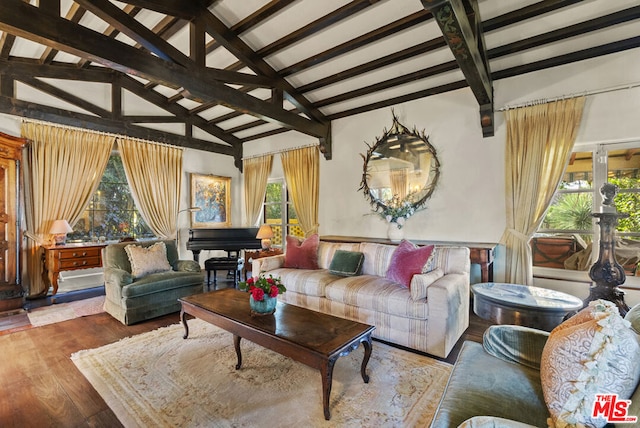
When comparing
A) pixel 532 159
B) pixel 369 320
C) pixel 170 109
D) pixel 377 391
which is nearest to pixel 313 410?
pixel 377 391

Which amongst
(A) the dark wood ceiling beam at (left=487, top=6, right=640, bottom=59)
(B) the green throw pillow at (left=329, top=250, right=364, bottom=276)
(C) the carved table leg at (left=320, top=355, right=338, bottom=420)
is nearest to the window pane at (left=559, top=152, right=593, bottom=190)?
(A) the dark wood ceiling beam at (left=487, top=6, right=640, bottom=59)

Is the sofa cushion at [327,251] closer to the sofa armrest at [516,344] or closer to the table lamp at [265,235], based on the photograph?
the table lamp at [265,235]

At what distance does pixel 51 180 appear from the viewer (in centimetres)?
439

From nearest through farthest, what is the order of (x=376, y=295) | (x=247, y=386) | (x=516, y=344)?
(x=516, y=344)
(x=247, y=386)
(x=376, y=295)

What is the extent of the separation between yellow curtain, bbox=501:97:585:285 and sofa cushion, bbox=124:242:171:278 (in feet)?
14.9

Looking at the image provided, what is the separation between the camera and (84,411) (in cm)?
191

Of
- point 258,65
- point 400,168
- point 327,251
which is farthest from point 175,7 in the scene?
point 400,168

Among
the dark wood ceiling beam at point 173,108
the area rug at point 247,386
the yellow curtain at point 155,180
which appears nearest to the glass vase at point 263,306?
the area rug at point 247,386

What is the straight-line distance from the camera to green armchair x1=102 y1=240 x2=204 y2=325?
11.0 feet

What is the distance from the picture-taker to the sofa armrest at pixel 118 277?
336 cm

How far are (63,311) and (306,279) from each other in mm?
3283

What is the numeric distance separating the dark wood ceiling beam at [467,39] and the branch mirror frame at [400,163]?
86 centimetres

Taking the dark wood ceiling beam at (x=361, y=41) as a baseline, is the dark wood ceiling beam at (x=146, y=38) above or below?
below

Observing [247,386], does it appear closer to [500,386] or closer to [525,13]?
[500,386]
